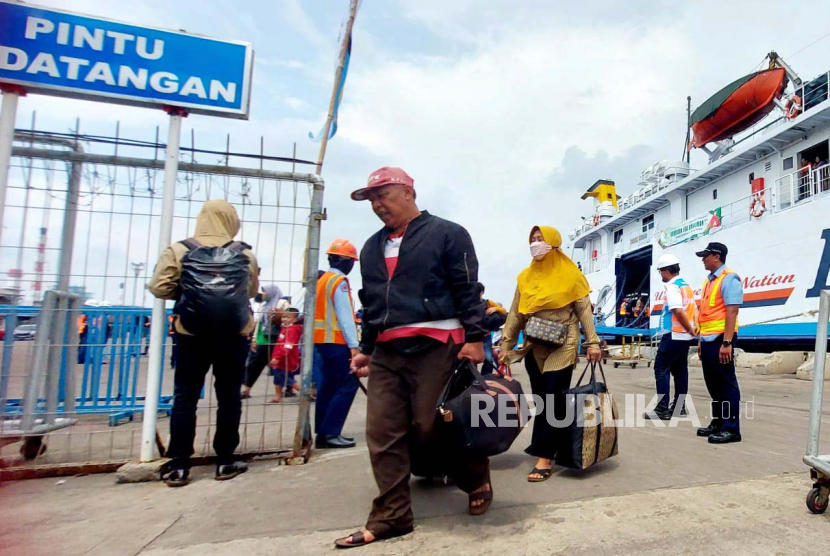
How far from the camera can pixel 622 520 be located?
223 cm

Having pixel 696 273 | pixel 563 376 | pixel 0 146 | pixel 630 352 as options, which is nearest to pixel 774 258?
pixel 696 273

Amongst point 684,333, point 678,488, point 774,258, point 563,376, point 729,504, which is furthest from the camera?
point 774,258

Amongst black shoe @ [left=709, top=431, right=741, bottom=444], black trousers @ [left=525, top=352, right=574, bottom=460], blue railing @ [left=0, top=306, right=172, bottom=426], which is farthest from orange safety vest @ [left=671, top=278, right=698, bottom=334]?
blue railing @ [left=0, top=306, right=172, bottom=426]

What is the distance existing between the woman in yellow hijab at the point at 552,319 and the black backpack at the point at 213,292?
180cm

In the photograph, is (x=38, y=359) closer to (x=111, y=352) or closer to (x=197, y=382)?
(x=197, y=382)

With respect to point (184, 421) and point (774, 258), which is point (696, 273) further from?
point (184, 421)

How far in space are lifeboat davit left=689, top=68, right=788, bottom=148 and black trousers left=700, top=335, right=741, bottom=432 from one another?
15048mm

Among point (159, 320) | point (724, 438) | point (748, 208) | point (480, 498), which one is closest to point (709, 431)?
point (724, 438)

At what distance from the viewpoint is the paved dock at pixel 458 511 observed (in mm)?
2029

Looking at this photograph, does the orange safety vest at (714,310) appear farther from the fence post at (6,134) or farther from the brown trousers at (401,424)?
the fence post at (6,134)

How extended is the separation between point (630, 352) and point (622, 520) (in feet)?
46.1

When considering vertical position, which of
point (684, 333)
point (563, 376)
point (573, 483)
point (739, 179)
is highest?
point (739, 179)

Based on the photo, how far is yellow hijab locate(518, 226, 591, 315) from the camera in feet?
10.3

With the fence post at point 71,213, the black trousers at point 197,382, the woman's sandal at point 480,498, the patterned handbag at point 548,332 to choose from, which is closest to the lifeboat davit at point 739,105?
the patterned handbag at point 548,332
